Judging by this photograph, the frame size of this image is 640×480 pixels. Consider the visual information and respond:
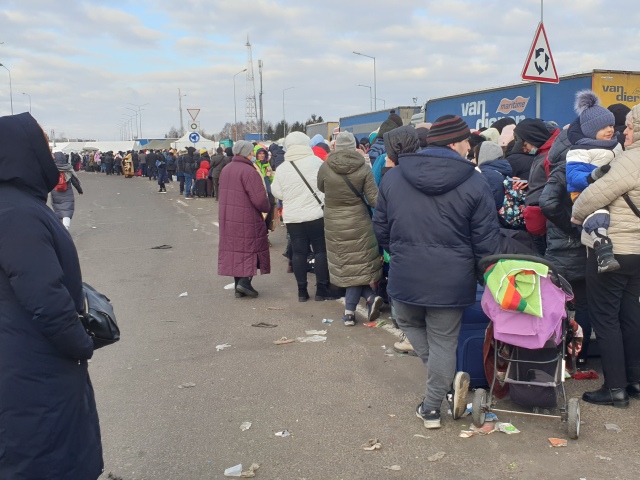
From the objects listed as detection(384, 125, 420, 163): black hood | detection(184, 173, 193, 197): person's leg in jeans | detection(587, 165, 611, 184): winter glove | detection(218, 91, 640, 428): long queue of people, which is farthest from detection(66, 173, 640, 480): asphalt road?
detection(184, 173, 193, 197): person's leg in jeans

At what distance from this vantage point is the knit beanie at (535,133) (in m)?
5.63

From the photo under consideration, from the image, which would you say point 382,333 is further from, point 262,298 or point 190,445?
point 190,445

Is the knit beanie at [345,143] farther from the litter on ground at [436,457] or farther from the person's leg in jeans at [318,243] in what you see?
the litter on ground at [436,457]

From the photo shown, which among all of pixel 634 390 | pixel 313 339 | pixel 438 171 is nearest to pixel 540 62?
pixel 313 339

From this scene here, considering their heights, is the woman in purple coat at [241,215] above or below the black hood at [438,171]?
below

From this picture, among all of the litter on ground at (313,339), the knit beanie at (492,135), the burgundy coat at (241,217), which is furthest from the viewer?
the burgundy coat at (241,217)

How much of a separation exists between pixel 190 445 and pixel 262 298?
13.5ft

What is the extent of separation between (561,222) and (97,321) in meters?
3.55

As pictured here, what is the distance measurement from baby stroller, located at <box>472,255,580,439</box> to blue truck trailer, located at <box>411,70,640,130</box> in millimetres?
7070

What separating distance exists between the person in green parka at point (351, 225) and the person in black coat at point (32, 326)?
4.21 metres

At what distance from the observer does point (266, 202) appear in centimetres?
805

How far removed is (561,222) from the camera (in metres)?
4.88

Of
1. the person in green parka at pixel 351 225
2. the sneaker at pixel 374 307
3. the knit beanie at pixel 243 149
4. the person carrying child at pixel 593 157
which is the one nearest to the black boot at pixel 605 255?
the person carrying child at pixel 593 157

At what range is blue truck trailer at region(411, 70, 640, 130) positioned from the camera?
10.3 meters
